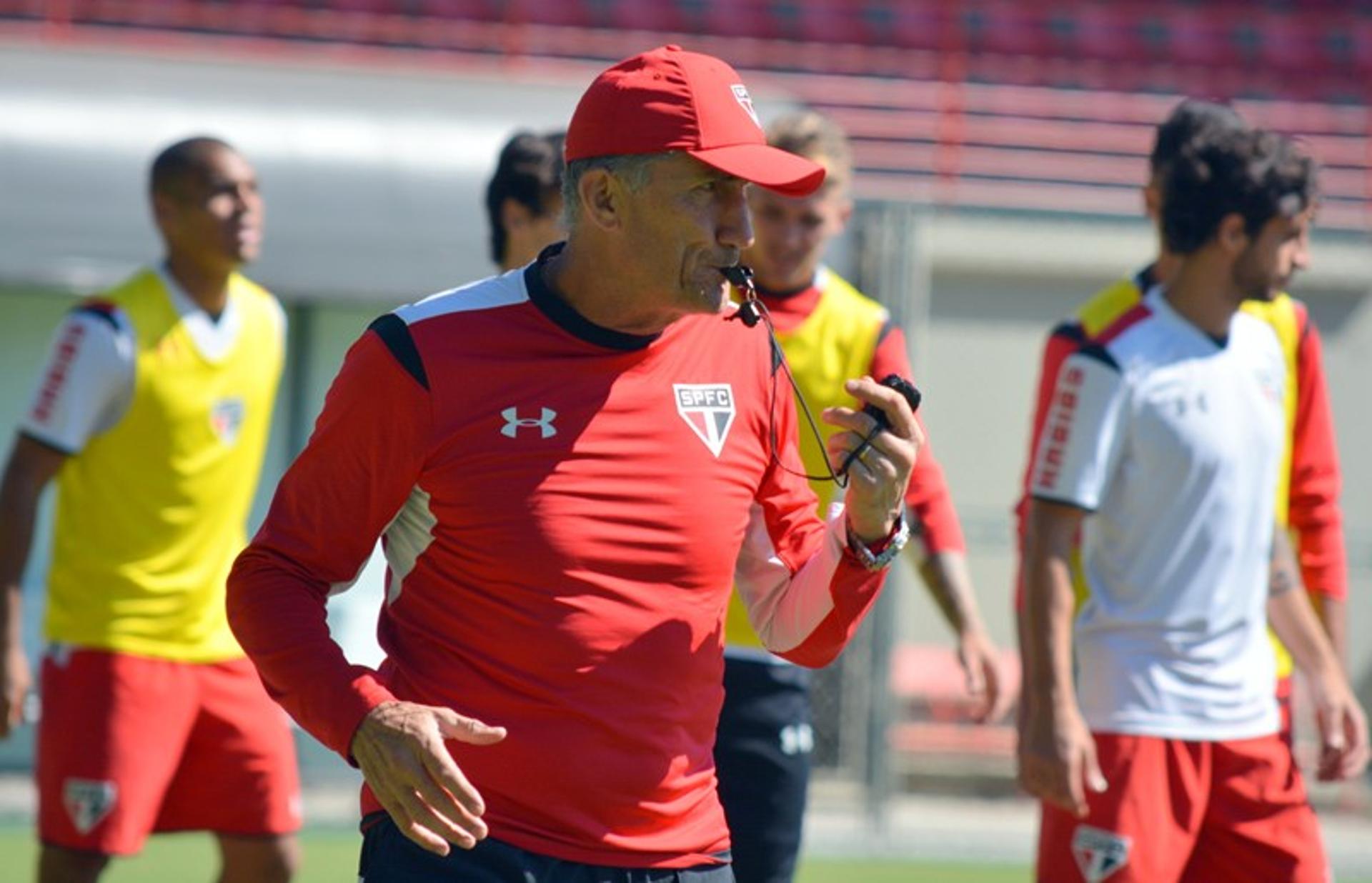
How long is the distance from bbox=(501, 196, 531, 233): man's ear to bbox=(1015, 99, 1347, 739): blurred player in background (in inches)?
53.5

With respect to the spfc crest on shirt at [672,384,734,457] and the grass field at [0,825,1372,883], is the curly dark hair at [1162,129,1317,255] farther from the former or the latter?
the grass field at [0,825,1372,883]

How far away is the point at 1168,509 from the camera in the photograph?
4.76 m

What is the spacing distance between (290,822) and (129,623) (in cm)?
70

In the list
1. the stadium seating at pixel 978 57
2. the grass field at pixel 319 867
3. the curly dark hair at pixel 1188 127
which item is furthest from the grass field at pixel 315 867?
the stadium seating at pixel 978 57

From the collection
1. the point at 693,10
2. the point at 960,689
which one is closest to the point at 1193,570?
the point at 960,689

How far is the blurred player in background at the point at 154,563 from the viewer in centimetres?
571

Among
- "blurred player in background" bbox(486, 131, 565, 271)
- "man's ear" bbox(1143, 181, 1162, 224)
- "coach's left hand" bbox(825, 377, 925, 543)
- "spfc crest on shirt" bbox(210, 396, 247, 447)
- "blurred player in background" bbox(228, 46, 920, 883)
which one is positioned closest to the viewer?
"coach's left hand" bbox(825, 377, 925, 543)

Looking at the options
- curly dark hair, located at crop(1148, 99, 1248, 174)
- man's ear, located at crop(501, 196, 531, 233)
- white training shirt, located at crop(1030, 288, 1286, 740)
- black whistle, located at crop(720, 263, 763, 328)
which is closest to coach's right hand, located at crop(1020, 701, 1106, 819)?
white training shirt, located at crop(1030, 288, 1286, 740)

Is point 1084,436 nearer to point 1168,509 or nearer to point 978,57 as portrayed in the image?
point 1168,509

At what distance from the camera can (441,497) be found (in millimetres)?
Result: 3326

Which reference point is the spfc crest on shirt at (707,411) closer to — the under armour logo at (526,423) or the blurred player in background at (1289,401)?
the under armour logo at (526,423)

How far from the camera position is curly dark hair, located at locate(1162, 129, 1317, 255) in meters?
4.82

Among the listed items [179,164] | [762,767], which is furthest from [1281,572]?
[179,164]

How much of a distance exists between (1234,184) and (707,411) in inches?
73.8
